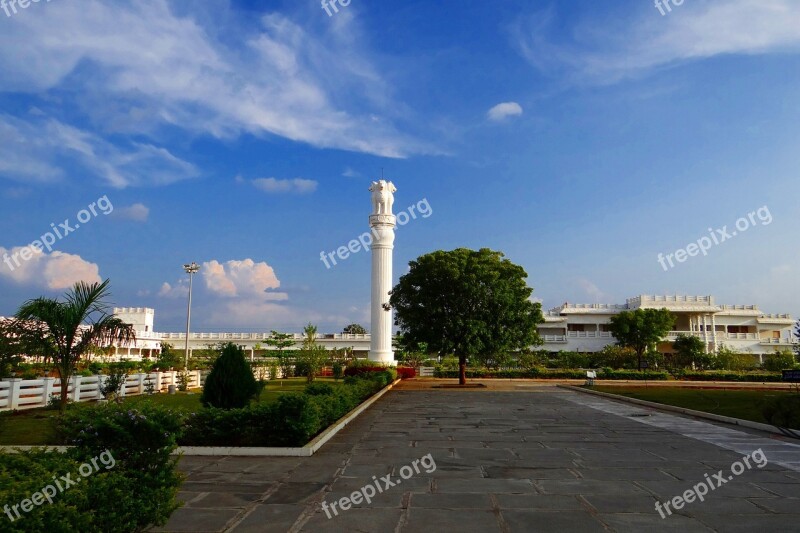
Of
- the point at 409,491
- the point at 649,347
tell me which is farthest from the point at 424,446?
the point at 649,347

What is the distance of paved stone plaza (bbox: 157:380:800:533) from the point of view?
6.06 meters

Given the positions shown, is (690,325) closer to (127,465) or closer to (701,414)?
(701,414)

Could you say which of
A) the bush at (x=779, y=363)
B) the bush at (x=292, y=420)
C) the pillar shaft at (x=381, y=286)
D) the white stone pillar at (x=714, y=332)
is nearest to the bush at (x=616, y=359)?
the bush at (x=779, y=363)

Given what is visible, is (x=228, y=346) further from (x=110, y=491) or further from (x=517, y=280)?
(x=517, y=280)

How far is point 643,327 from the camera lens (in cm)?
6162

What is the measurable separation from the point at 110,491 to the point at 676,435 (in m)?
12.1

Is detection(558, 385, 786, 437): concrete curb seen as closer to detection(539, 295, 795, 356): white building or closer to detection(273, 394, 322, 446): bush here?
detection(273, 394, 322, 446): bush

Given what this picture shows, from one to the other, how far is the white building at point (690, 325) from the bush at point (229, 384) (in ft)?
213

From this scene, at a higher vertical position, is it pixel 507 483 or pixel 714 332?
pixel 714 332

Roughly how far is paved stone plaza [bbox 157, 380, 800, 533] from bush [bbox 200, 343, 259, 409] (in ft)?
8.58

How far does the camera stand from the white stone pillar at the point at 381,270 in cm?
5822

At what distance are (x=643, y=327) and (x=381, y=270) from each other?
28163mm

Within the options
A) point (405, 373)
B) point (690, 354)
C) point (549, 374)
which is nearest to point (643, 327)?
point (690, 354)

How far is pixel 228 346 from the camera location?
1417 cm
